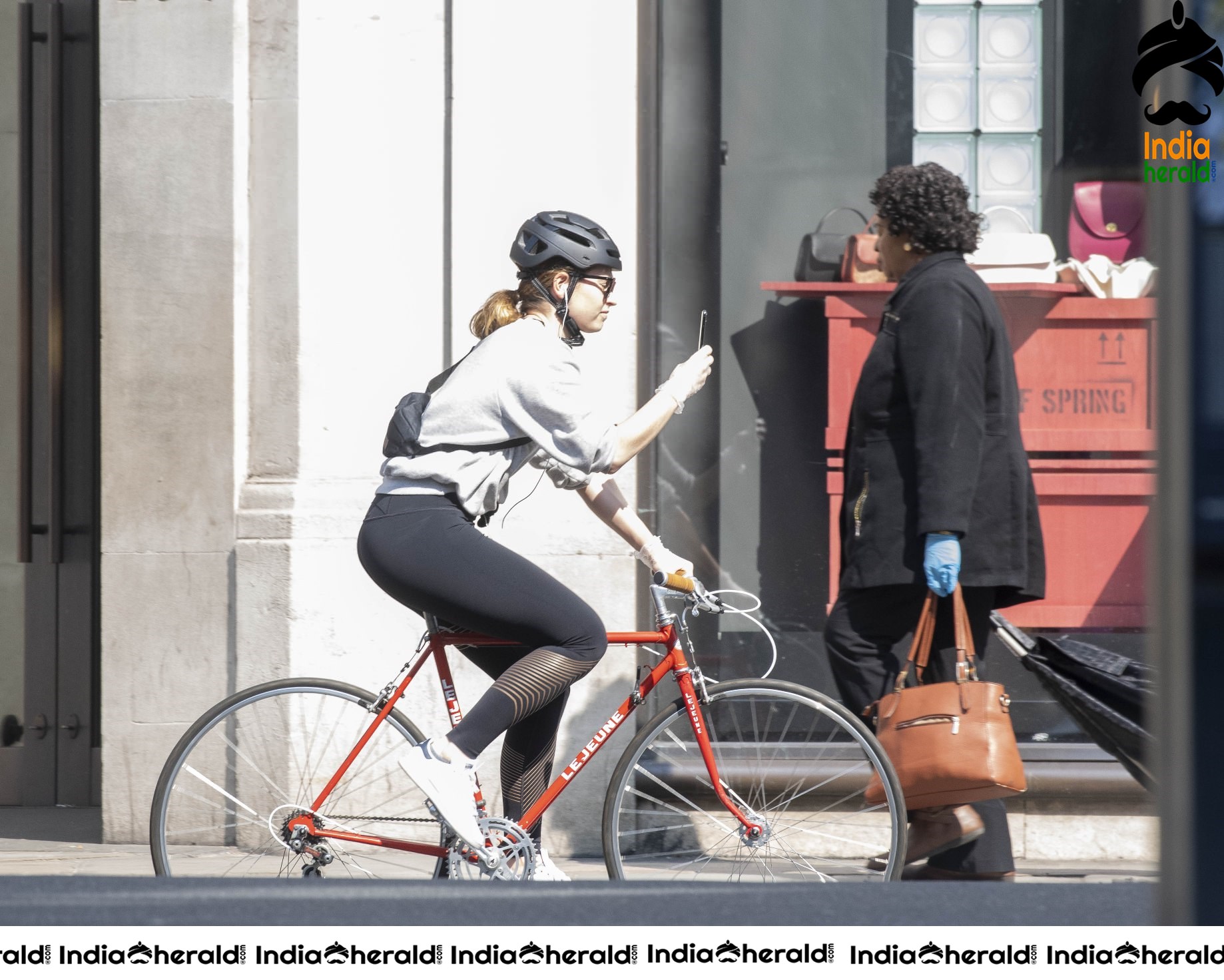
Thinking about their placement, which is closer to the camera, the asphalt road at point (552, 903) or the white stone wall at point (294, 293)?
the asphalt road at point (552, 903)

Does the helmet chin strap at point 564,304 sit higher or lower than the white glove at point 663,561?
higher

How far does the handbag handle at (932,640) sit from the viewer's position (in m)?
3.94

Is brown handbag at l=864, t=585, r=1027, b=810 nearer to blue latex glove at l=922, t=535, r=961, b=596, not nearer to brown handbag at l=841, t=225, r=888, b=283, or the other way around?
blue latex glove at l=922, t=535, r=961, b=596

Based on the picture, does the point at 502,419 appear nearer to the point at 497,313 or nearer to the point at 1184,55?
the point at 497,313

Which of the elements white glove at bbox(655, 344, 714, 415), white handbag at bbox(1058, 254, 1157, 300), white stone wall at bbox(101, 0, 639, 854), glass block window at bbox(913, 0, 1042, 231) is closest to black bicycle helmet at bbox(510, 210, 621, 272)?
white glove at bbox(655, 344, 714, 415)

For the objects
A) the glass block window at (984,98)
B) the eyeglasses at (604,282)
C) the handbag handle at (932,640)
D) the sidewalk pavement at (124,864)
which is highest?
the glass block window at (984,98)

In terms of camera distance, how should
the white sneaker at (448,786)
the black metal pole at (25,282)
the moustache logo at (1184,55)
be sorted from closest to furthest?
1. the moustache logo at (1184,55)
2. the white sneaker at (448,786)
3. the black metal pole at (25,282)

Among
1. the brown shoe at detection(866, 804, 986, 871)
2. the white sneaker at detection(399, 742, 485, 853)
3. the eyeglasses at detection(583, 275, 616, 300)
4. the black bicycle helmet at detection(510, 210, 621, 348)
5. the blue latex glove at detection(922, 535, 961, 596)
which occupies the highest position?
the black bicycle helmet at detection(510, 210, 621, 348)

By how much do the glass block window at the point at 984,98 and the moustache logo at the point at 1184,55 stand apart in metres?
4.18

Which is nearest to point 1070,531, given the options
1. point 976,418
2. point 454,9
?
point 976,418

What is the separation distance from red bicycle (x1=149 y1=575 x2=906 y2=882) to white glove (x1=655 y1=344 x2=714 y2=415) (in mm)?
478

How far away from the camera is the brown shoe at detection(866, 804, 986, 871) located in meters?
4.01

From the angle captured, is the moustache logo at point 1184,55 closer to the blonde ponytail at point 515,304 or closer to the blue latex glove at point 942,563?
the blonde ponytail at point 515,304

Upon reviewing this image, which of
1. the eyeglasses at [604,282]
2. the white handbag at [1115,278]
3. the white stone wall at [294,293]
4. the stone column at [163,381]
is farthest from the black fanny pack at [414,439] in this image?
→ the white handbag at [1115,278]
